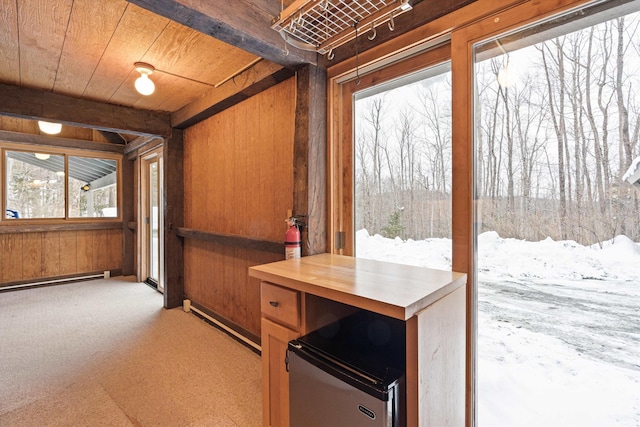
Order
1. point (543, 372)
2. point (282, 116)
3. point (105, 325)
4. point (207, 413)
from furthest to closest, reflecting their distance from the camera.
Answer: point (105, 325), point (282, 116), point (207, 413), point (543, 372)

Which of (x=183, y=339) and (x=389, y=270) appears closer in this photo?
(x=389, y=270)

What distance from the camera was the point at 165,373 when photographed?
220 centimetres

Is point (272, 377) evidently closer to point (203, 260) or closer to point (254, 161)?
point (254, 161)

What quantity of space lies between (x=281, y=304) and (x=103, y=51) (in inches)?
84.1

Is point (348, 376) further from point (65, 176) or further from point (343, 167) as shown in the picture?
point (65, 176)

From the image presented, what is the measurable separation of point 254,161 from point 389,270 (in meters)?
1.57


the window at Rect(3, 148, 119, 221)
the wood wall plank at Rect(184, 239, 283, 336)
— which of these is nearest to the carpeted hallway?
the wood wall plank at Rect(184, 239, 283, 336)

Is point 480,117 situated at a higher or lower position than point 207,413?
higher

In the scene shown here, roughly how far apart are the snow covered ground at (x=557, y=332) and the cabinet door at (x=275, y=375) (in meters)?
0.88

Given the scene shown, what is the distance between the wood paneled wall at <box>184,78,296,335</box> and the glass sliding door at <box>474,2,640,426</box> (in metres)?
1.35

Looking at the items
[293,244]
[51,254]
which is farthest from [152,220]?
[293,244]

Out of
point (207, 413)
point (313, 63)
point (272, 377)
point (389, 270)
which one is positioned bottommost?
point (207, 413)

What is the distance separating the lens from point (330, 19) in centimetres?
147

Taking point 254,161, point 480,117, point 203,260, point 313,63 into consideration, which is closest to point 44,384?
point 203,260
